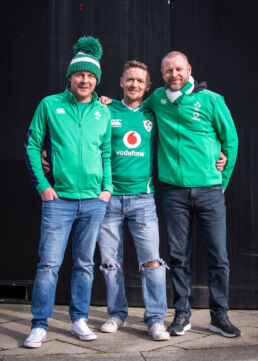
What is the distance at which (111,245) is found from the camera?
13.4 ft

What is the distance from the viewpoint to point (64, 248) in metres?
3.80

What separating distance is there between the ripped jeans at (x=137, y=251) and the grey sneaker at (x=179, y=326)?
4.3 inches

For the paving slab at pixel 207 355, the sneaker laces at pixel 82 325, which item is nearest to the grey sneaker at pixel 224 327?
the paving slab at pixel 207 355

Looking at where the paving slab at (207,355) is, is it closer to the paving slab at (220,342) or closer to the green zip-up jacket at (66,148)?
the paving slab at (220,342)

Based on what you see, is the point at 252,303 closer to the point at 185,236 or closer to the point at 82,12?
the point at 185,236

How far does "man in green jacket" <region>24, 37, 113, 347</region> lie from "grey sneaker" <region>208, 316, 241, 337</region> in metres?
0.97

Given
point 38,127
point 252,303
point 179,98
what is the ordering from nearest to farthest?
point 38,127 → point 179,98 → point 252,303

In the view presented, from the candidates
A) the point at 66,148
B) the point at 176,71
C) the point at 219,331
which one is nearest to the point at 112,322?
the point at 219,331

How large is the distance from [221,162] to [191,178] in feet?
0.97

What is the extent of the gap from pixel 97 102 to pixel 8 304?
223 centimetres

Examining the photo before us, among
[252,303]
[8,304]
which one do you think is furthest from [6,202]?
[252,303]

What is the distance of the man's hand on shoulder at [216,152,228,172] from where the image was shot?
13.4 feet

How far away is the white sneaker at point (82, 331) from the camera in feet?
12.2

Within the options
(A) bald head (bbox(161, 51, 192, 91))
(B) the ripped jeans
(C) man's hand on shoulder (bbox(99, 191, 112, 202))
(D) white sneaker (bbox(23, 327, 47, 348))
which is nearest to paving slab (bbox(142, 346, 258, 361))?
(B) the ripped jeans
